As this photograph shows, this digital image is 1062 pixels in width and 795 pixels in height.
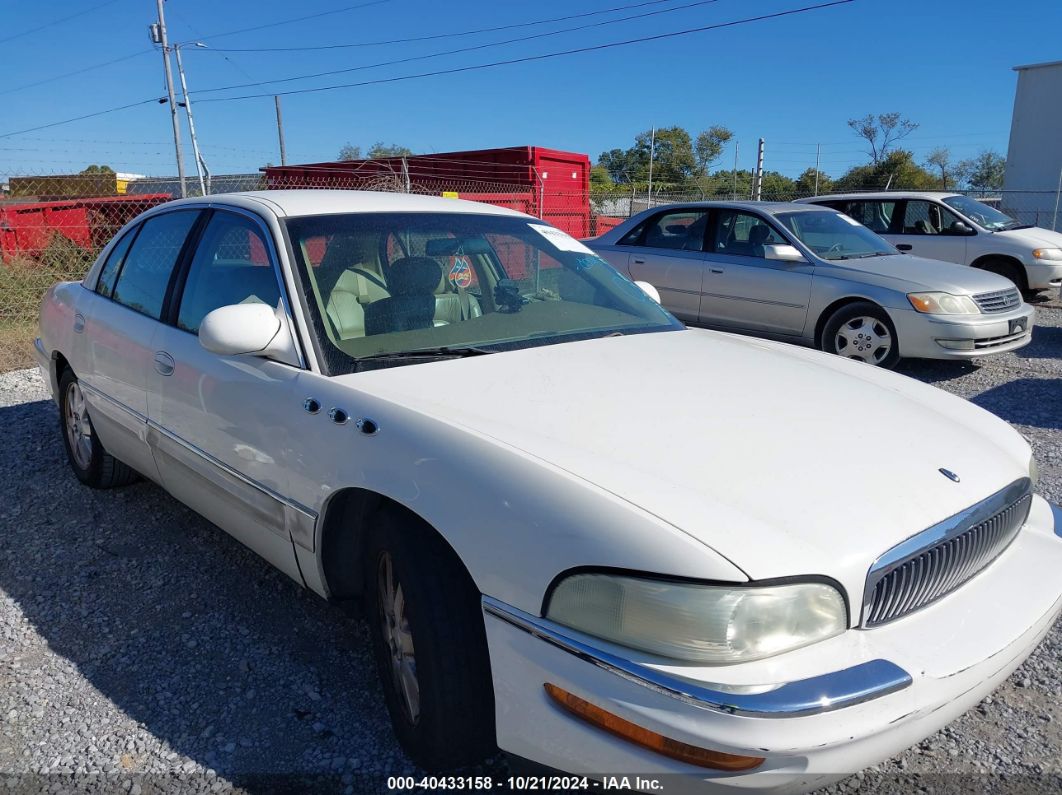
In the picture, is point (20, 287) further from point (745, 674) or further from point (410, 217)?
point (745, 674)

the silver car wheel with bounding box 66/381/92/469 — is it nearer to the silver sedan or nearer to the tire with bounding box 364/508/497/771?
the tire with bounding box 364/508/497/771

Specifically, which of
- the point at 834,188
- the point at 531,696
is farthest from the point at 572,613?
the point at 834,188

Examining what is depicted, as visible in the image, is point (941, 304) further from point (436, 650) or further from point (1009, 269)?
point (436, 650)

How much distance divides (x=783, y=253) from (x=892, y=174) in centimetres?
2959

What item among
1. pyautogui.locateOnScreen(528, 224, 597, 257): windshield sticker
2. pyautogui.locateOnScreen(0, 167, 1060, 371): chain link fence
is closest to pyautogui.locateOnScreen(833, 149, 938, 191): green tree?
pyautogui.locateOnScreen(0, 167, 1060, 371): chain link fence

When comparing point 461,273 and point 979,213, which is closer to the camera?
point 461,273

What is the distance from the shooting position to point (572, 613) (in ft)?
5.65

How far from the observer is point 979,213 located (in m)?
10.5

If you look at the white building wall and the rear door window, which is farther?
the white building wall

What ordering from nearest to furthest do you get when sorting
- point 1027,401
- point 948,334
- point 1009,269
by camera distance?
point 1027,401 < point 948,334 < point 1009,269

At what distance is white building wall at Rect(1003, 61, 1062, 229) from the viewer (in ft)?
73.6

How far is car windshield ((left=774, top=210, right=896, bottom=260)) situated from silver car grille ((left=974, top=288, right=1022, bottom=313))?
110cm

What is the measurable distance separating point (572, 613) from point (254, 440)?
55.0 inches

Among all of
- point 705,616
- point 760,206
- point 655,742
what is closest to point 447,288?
point 705,616
